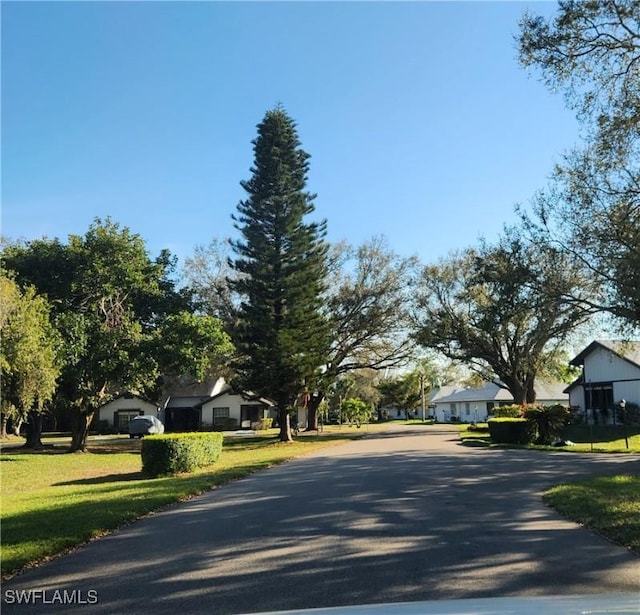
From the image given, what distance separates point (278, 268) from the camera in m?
35.1

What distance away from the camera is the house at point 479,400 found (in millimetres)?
68050

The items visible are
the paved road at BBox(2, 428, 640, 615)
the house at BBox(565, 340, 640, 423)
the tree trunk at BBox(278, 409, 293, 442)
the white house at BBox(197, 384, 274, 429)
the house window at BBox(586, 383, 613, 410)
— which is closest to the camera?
the paved road at BBox(2, 428, 640, 615)

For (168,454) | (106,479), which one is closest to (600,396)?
(168,454)

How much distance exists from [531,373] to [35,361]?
116 ft

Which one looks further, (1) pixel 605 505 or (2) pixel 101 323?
(2) pixel 101 323

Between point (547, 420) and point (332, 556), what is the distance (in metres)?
23.4

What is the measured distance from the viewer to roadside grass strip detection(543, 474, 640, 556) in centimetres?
812

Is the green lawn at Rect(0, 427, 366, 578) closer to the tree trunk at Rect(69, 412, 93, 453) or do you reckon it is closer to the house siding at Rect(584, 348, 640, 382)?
the tree trunk at Rect(69, 412, 93, 453)

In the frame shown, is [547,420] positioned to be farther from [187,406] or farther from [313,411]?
[187,406]

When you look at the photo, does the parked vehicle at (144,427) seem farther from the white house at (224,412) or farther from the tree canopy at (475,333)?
the tree canopy at (475,333)

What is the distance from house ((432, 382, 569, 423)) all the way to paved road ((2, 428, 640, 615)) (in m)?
58.4

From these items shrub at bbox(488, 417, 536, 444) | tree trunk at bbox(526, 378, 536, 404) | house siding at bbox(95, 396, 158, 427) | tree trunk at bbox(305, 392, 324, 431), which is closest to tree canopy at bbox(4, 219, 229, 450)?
shrub at bbox(488, 417, 536, 444)

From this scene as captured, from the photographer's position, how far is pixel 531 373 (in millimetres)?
45344

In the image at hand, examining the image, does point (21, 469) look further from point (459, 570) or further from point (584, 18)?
point (584, 18)
